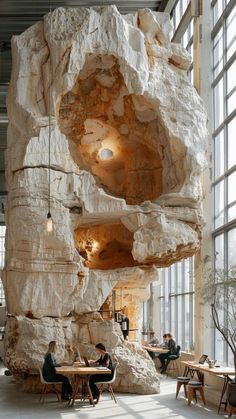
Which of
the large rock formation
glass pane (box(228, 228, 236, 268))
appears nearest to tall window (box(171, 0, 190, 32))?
the large rock formation

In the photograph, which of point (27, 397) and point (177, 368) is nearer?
point (27, 397)

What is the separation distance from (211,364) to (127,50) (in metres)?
8.39

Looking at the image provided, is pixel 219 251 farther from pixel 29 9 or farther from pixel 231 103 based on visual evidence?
pixel 29 9

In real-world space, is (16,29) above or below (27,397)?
above

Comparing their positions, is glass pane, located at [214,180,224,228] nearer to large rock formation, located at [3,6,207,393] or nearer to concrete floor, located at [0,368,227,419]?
large rock formation, located at [3,6,207,393]

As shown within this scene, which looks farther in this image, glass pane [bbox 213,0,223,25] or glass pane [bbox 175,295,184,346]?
glass pane [bbox 175,295,184,346]

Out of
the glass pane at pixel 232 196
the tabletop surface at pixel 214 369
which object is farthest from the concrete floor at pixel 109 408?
the glass pane at pixel 232 196

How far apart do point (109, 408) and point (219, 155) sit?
8.05 meters

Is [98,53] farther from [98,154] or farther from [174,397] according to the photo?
[174,397]

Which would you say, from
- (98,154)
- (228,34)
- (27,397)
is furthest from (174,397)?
(228,34)

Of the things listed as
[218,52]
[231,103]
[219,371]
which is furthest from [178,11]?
[219,371]

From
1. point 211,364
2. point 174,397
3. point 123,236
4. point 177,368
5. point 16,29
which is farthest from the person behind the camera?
point 16,29

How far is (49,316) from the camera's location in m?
16.4

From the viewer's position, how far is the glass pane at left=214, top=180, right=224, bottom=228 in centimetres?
1795
